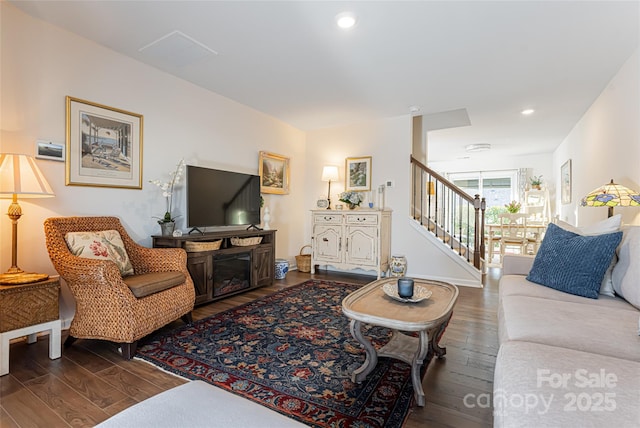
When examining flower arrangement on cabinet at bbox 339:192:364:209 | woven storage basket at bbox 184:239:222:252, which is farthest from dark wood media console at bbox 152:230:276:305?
flower arrangement on cabinet at bbox 339:192:364:209

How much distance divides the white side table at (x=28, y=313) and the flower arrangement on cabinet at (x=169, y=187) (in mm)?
1142

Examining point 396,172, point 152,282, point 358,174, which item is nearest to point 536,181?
point 396,172

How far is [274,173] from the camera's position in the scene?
4.80 metres

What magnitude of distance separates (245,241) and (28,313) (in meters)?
2.01

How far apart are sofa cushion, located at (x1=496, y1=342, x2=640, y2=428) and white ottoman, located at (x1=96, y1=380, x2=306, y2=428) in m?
0.63

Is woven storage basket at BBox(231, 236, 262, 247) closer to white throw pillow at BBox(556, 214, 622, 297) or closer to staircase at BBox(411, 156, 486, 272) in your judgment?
staircase at BBox(411, 156, 486, 272)

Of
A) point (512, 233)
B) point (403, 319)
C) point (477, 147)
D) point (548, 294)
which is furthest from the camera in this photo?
point (477, 147)

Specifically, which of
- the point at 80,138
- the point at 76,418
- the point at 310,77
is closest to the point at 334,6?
the point at 310,77

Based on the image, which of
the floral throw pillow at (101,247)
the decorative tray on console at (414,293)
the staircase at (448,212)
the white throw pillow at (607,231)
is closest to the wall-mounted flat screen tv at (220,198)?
the floral throw pillow at (101,247)

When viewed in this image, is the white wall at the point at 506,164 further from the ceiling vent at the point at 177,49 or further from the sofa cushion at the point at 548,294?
the ceiling vent at the point at 177,49

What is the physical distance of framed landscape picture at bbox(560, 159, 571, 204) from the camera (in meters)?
5.25

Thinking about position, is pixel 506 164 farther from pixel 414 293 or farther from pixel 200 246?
Result: pixel 200 246

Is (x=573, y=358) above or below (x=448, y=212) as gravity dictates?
below

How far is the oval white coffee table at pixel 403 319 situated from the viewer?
153 centimetres
